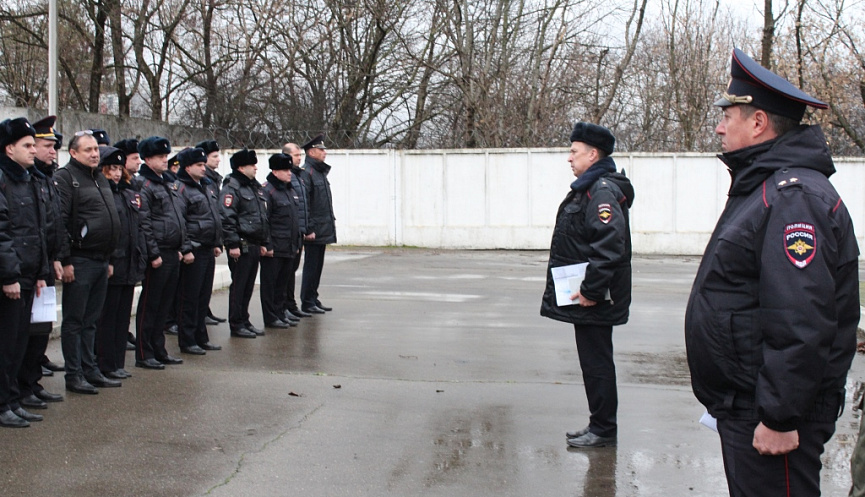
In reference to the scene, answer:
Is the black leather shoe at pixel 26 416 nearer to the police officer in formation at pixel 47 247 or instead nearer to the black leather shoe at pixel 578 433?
the police officer in formation at pixel 47 247

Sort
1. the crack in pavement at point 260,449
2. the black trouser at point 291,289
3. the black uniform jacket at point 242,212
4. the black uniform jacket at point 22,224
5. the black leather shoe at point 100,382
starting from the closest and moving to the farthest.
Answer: the crack in pavement at point 260,449 < the black uniform jacket at point 22,224 < the black leather shoe at point 100,382 < the black uniform jacket at point 242,212 < the black trouser at point 291,289

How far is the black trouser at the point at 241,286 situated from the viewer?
33.3ft

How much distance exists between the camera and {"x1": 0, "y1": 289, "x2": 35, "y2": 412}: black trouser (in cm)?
619

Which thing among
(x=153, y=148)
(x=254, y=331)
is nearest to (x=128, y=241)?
(x=153, y=148)

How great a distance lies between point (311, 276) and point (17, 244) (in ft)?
19.3

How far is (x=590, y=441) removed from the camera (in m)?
6.06

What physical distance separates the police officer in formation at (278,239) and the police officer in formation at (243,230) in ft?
1.30

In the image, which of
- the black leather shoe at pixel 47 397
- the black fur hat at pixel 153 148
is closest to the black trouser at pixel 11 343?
the black leather shoe at pixel 47 397

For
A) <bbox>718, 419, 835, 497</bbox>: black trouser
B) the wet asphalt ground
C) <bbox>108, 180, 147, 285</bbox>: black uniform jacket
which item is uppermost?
<bbox>108, 180, 147, 285</bbox>: black uniform jacket

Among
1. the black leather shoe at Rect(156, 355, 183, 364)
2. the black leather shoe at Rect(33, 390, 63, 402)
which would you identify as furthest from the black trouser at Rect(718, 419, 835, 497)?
the black leather shoe at Rect(156, 355, 183, 364)

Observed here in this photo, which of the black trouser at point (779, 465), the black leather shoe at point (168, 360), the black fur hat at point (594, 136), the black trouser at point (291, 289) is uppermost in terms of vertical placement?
the black fur hat at point (594, 136)

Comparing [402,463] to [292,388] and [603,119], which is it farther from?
[603,119]

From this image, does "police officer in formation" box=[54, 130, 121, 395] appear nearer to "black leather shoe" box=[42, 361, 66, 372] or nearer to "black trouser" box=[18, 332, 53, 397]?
"black trouser" box=[18, 332, 53, 397]

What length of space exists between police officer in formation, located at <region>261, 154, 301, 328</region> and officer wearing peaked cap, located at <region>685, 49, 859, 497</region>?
7.77 meters
